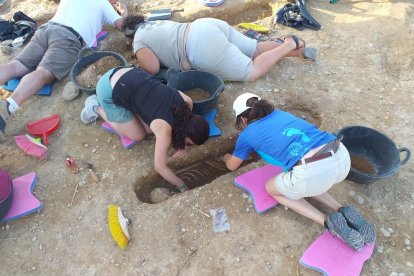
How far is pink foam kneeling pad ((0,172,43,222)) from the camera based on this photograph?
2.75 metres

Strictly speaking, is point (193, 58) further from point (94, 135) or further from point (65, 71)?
point (65, 71)

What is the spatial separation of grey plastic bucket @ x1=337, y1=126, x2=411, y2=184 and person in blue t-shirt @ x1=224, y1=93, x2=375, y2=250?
0.39 m

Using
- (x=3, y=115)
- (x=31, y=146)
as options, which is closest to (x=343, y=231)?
(x=31, y=146)

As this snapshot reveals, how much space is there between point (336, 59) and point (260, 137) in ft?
6.54

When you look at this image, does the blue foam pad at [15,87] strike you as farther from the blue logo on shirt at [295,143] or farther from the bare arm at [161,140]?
the blue logo on shirt at [295,143]

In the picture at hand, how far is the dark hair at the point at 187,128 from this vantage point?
2537 mm

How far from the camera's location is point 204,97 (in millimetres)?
3467

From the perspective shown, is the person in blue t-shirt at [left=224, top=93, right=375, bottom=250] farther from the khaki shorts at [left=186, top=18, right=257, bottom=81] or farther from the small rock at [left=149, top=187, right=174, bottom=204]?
the khaki shorts at [left=186, top=18, right=257, bottom=81]

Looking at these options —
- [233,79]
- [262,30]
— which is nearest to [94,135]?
[233,79]

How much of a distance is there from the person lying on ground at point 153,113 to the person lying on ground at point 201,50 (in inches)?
22.4

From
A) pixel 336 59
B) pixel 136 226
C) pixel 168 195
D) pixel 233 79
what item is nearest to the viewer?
pixel 136 226

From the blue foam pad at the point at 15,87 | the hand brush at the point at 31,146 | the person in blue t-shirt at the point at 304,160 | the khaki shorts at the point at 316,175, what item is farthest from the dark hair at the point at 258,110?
the blue foam pad at the point at 15,87

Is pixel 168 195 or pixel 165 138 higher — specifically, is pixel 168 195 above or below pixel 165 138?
below

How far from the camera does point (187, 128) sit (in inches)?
101
